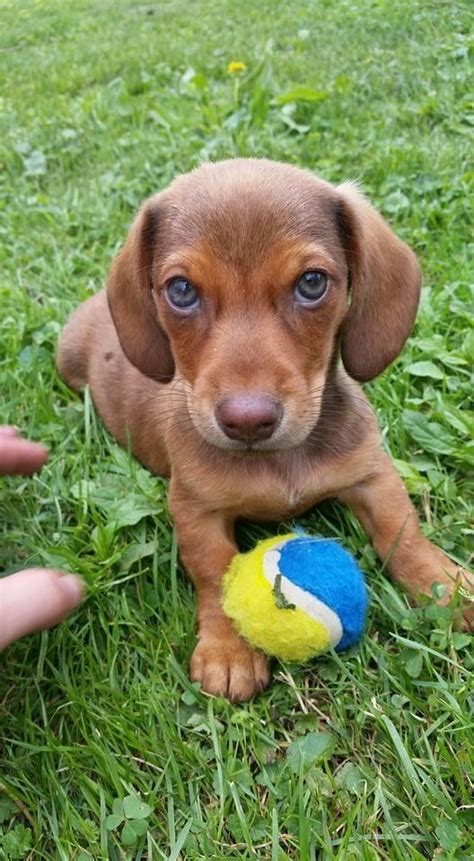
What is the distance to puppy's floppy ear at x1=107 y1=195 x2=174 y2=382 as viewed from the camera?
303cm

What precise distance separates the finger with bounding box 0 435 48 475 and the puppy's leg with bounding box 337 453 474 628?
1129 millimetres

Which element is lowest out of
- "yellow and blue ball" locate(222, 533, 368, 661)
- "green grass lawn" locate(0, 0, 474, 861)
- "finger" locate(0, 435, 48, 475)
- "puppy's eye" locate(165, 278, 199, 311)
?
"green grass lawn" locate(0, 0, 474, 861)

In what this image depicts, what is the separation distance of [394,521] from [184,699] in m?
0.96

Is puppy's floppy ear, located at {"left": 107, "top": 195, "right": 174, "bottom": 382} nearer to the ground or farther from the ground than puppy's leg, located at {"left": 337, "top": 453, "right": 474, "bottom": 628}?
farther from the ground

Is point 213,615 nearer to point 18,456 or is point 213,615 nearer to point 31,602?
point 31,602

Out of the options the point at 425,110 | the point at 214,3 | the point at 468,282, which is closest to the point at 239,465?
the point at 468,282

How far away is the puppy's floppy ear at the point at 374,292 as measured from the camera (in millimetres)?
2830

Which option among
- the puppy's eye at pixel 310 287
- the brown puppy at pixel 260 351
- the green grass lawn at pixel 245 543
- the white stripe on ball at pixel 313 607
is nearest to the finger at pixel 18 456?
the green grass lawn at pixel 245 543

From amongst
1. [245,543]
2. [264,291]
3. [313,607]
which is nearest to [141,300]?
[264,291]

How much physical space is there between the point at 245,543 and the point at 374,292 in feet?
3.64

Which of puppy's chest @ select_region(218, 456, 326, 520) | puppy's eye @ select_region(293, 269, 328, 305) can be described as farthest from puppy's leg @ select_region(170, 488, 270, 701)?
puppy's eye @ select_region(293, 269, 328, 305)

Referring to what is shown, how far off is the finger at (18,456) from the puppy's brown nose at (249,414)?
87 cm

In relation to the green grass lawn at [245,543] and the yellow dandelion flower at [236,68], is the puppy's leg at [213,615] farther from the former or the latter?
the yellow dandelion flower at [236,68]

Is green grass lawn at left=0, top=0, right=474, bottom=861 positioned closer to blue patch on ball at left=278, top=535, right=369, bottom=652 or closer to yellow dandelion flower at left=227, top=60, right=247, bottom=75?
blue patch on ball at left=278, top=535, right=369, bottom=652
